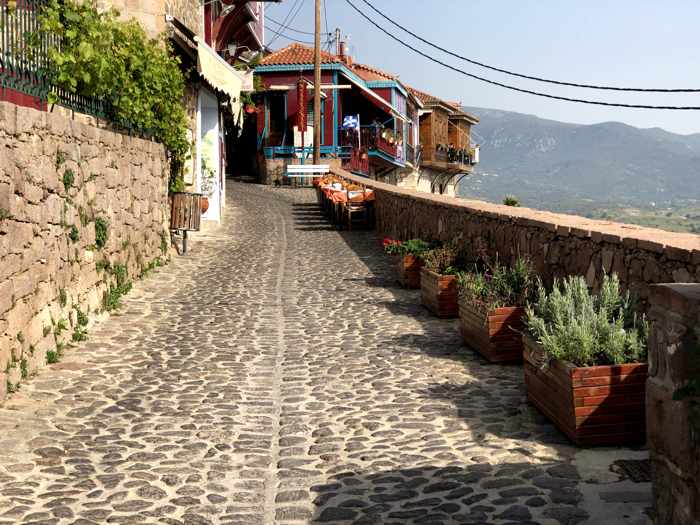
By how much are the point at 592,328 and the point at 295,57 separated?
117 feet

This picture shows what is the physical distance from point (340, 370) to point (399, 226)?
30.2 ft

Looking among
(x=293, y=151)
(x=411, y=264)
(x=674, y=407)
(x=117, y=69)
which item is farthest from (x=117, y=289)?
(x=293, y=151)

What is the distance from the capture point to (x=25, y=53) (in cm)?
808

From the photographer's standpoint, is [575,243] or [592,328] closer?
[592,328]

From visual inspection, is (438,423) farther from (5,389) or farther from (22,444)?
(5,389)

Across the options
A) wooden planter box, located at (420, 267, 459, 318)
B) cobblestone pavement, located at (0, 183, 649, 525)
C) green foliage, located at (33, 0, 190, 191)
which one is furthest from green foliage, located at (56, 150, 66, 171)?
wooden planter box, located at (420, 267, 459, 318)

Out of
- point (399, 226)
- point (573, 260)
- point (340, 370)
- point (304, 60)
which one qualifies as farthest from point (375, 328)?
point (304, 60)

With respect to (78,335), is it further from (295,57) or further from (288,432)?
(295,57)

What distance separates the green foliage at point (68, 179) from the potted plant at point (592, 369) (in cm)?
466

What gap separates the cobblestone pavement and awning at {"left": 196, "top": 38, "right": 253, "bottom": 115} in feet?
19.5

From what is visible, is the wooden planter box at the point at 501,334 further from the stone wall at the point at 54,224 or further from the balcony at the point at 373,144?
the balcony at the point at 373,144

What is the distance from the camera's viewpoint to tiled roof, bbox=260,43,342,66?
38844 mm

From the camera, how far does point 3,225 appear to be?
6.61 metres

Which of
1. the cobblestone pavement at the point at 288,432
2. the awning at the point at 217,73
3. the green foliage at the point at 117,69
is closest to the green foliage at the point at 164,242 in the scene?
the green foliage at the point at 117,69
